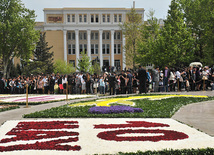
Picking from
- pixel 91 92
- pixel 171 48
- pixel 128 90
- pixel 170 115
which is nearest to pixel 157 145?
pixel 170 115

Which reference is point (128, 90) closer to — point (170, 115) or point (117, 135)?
point (170, 115)

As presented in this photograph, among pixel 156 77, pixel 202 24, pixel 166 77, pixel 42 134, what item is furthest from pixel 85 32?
pixel 42 134

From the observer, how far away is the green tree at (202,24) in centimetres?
3892

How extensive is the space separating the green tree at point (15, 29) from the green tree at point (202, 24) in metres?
26.2

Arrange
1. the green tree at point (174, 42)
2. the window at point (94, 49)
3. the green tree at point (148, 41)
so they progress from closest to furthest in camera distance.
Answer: the green tree at point (174, 42), the green tree at point (148, 41), the window at point (94, 49)

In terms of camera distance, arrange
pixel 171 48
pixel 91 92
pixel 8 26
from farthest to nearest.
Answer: pixel 8 26, pixel 171 48, pixel 91 92

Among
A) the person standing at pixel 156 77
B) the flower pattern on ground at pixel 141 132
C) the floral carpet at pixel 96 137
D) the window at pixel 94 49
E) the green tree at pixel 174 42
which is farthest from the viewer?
the window at pixel 94 49

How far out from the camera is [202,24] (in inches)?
1652

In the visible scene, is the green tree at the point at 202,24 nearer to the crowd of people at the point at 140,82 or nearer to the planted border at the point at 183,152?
the crowd of people at the point at 140,82

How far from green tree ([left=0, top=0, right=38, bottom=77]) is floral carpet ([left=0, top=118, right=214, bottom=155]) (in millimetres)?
39733

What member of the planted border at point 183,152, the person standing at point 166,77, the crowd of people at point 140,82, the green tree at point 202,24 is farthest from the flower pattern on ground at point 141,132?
the green tree at point 202,24

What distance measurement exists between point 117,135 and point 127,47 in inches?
1782

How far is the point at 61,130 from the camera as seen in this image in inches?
310

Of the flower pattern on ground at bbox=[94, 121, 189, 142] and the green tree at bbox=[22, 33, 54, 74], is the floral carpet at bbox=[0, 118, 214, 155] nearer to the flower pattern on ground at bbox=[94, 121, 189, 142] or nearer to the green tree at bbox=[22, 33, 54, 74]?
the flower pattern on ground at bbox=[94, 121, 189, 142]
